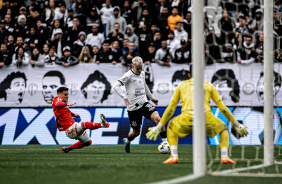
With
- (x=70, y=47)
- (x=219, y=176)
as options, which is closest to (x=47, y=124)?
(x=70, y=47)

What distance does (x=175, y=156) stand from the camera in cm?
736

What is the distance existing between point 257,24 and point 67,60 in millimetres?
6042

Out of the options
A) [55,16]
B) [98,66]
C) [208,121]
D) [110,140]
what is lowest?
[110,140]

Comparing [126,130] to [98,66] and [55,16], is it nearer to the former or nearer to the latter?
[98,66]

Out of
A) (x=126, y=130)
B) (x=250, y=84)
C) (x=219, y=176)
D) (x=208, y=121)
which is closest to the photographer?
(x=219, y=176)

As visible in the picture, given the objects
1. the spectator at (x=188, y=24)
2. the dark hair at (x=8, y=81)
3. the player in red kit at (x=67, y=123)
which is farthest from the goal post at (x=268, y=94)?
the dark hair at (x=8, y=81)

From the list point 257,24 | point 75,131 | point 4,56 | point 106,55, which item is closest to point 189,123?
point 75,131

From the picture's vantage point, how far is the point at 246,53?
13094 millimetres

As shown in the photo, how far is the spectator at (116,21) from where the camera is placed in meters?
17.7

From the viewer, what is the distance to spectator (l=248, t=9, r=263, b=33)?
13.5m

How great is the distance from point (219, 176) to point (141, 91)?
18.2ft

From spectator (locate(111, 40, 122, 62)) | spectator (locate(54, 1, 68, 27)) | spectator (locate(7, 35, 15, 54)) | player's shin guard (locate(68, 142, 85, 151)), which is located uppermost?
spectator (locate(54, 1, 68, 27))

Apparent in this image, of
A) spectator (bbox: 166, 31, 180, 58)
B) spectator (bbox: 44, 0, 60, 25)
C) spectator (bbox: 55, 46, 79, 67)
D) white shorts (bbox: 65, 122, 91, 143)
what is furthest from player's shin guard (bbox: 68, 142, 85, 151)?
spectator (bbox: 44, 0, 60, 25)

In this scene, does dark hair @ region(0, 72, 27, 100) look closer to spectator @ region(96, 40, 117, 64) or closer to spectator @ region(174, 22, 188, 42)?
spectator @ region(96, 40, 117, 64)
